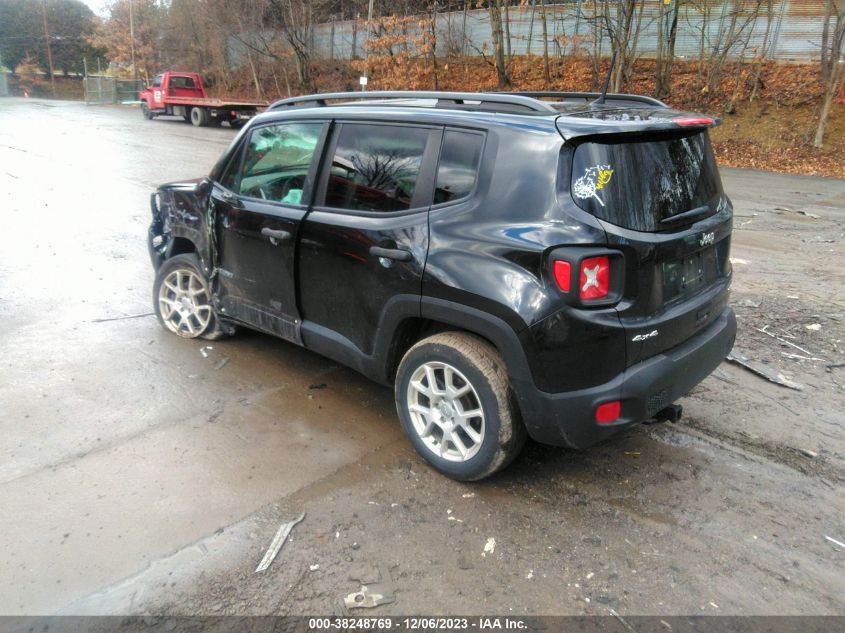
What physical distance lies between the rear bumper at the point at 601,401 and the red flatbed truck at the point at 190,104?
1039 inches

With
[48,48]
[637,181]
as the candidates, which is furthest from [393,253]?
[48,48]

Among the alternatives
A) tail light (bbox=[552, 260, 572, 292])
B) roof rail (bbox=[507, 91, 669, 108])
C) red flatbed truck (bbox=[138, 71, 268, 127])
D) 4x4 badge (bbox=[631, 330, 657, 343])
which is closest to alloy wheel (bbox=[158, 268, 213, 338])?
roof rail (bbox=[507, 91, 669, 108])

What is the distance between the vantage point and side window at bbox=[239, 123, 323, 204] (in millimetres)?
4086

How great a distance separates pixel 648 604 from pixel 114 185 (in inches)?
480

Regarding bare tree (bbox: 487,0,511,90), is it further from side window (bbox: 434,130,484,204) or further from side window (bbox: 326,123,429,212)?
side window (bbox: 434,130,484,204)

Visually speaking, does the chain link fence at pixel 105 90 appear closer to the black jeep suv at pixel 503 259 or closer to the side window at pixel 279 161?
the side window at pixel 279 161

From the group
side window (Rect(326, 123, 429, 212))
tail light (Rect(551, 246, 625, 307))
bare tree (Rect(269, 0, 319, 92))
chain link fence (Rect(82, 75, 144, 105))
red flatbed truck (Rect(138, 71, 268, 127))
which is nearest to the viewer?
tail light (Rect(551, 246, 625, 307))

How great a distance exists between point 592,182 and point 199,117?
29004 millimetres

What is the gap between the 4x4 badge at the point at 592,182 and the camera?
115 inches

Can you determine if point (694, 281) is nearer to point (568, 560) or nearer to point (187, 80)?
point (568, 560)

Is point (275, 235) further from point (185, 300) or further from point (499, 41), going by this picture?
point (499, 41)

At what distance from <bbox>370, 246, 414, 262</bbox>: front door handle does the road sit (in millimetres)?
1126

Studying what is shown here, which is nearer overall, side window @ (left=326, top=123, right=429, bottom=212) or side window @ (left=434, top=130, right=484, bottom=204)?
side window @ (left=434, top=130, right=484, bottom=204)

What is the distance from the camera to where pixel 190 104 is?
2908cm
